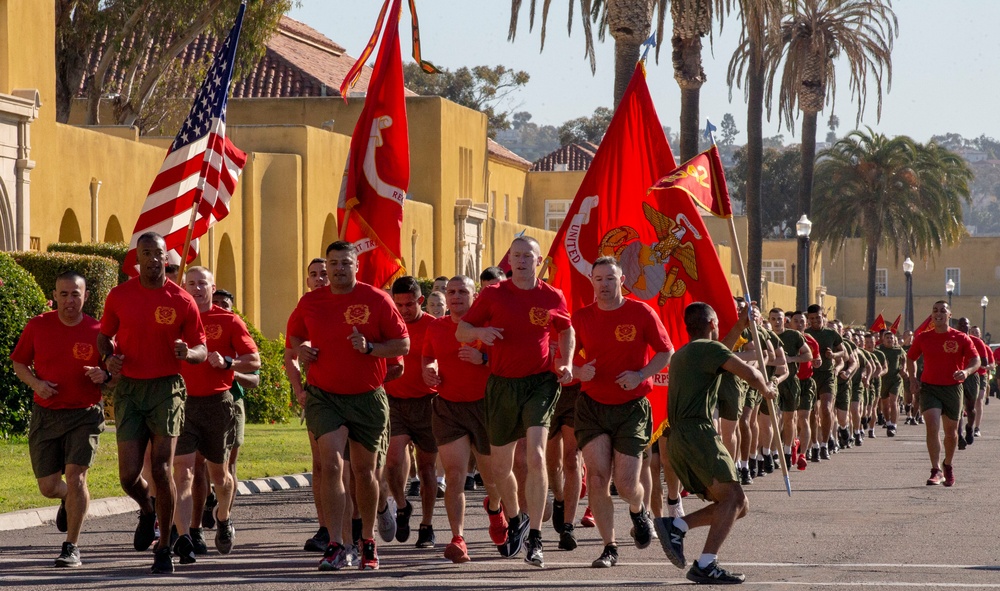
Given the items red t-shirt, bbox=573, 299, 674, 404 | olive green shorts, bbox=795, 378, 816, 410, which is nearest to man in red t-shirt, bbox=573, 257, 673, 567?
red t-shirt, bbox=573, 299, 674, 404

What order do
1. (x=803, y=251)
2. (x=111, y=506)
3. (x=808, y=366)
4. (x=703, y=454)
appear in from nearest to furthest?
1. (x=703, y=454)
2. (x=111, y=506)
3. (x=808, y=366)
4. (x=803, y=251)

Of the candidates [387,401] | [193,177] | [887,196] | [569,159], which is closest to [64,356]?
[387,401]

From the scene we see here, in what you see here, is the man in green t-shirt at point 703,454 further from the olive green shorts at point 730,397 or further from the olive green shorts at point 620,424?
the olive green shorts at point 730,397

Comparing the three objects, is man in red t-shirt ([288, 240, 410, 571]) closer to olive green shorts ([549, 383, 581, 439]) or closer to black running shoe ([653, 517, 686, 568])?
black running shoe ([653, 517, 686, 568])

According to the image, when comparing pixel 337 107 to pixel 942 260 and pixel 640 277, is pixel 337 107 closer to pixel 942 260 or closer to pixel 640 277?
pixel 640 277

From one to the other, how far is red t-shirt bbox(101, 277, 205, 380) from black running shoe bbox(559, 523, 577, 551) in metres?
3.03

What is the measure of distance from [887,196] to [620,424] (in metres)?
57.2

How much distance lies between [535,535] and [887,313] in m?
97.3

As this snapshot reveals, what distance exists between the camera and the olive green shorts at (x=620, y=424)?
10.8 m

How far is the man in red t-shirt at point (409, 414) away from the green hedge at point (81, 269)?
33.8 feet

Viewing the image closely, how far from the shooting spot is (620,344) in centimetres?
1079

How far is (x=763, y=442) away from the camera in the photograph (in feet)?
66.3

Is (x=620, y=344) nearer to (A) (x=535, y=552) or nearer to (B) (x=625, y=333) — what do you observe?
(B) (x=625, y=333)

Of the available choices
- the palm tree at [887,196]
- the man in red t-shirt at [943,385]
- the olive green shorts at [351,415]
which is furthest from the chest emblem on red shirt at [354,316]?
Answer: the palm tree at [887,196]
